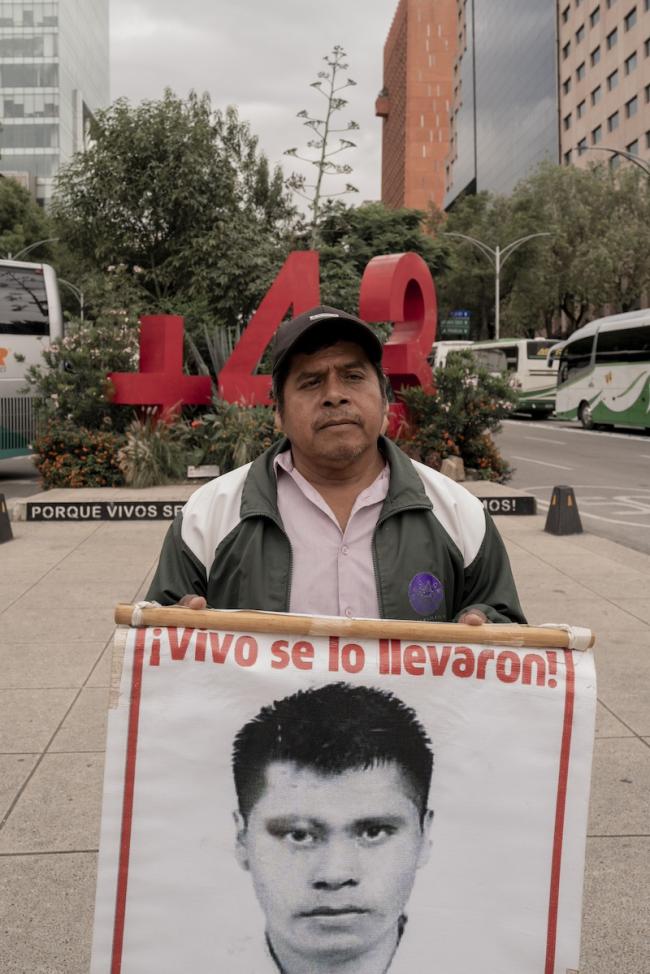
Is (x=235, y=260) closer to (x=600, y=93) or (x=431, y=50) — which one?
(x=600, y=93)

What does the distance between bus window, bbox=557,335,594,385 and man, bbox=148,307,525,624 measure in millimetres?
31705

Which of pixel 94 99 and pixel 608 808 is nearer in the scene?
pixel 608 808

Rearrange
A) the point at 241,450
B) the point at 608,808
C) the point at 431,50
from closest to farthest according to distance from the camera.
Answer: the point at 608,808, the point at 241,450, the point at 431,50

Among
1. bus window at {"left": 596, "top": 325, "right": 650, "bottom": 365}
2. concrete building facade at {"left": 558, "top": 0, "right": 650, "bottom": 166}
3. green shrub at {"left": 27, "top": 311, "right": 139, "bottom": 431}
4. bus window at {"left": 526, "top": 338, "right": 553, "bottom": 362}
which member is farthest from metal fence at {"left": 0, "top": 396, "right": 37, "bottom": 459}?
concrete building facade at {"left": 558, "top": 0, "right": 650, "bottom": 166}

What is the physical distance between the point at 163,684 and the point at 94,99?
14029 centimetres

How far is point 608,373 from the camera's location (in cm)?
3156

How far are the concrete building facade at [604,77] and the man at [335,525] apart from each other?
198 ft

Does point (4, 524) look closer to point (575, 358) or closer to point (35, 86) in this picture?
point (575, 358)

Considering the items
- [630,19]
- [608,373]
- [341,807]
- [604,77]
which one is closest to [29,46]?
[604,77]

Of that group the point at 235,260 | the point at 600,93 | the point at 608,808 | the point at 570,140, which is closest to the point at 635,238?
the point at 235,260

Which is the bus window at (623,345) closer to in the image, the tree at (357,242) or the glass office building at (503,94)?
the tree at (357,242)

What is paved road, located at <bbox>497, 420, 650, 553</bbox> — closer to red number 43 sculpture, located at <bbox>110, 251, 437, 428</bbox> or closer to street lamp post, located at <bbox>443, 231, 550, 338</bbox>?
red number 43 sculpture, located at <bbox>110, 251, 437, 428</bbox>

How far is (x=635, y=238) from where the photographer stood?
146ft

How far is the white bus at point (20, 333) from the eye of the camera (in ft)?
59.6
